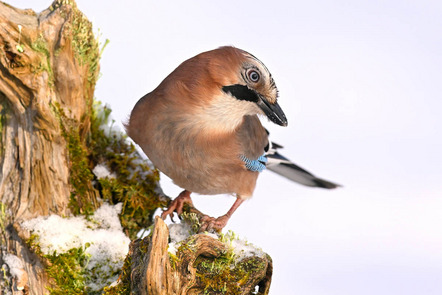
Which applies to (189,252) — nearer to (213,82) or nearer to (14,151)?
(213,82)

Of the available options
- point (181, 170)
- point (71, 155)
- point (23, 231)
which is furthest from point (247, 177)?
point (23, 231)

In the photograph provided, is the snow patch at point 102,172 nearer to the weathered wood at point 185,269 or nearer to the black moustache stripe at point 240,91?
the weathered wood at point 185,269

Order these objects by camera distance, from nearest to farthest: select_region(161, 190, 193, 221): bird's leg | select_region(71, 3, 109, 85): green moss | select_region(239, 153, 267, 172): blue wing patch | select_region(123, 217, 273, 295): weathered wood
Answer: select_region(123, 217, 273, 295): weathered wood, select_region(71, 3, 109, 85): green moss, select_region(239, 153, 267, 172): blue wing patch, select_region(161, 190, 193, 221): bird's leg

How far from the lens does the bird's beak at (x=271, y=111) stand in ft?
12.8

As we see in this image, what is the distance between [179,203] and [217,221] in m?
0.45

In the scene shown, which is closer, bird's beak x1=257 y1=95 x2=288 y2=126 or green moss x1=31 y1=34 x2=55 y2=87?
bird's beak x1=257 y1=95 x2=288 y2=126

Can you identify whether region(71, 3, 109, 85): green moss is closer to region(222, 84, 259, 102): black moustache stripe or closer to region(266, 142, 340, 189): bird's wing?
region(222, 84, 259, 102): black moustache stripe

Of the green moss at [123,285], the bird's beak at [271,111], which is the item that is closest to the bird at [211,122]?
the bird's beak at [271,111]

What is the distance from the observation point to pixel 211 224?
4.33 metres

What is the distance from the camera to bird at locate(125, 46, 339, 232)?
383 centimetres

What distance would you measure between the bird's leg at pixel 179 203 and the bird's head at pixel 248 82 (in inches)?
46.4

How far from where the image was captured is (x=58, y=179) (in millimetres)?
4320

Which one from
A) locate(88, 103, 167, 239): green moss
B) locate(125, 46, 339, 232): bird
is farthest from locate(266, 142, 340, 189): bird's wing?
locate(88, 103, 167, 239): green moss

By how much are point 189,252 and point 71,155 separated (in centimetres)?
137
